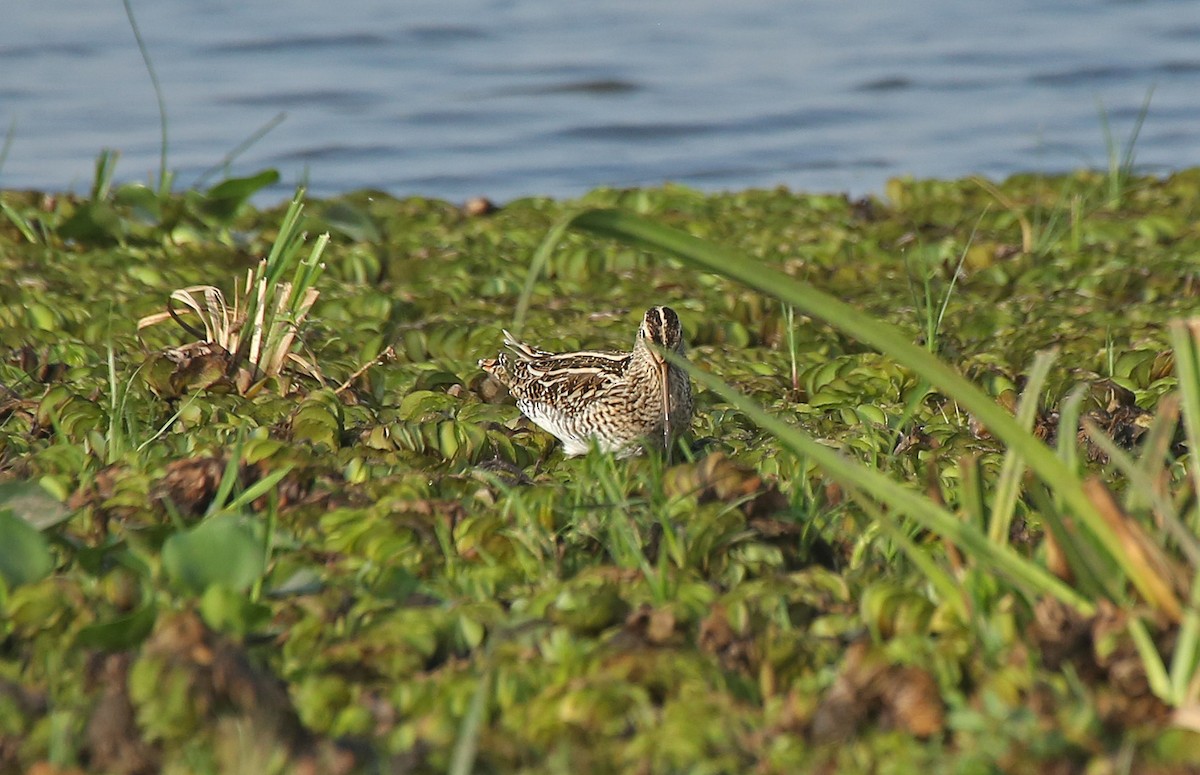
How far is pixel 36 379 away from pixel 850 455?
2897mm

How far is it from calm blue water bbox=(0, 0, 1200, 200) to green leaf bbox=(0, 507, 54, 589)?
8.34 m

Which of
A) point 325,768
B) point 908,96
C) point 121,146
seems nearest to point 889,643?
point 325,768

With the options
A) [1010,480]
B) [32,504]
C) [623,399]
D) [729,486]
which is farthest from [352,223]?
[1010,480]

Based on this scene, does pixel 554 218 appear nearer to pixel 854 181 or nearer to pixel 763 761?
pixel 854 181

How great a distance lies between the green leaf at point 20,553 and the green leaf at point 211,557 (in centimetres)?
28

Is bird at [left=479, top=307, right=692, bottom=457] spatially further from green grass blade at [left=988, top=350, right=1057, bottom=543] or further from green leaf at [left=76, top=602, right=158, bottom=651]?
green leaf at [left=76, top=602, right=158, bottom=651]

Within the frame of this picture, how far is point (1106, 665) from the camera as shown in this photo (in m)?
3.03

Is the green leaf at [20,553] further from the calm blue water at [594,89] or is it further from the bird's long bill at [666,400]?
the calm blue water at [594,89]

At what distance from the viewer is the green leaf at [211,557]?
3.50 m

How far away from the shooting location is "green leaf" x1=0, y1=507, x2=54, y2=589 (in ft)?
11.7

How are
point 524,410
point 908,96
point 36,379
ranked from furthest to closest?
point 908,96, point 36,379, point 524,410

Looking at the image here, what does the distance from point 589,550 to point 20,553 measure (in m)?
1.31

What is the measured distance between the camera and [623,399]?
17.1 ft

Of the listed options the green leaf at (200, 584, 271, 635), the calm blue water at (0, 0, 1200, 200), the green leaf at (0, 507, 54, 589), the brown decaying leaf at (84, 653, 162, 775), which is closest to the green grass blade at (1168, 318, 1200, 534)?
the green leaf at (200, 584, 271, 635)
